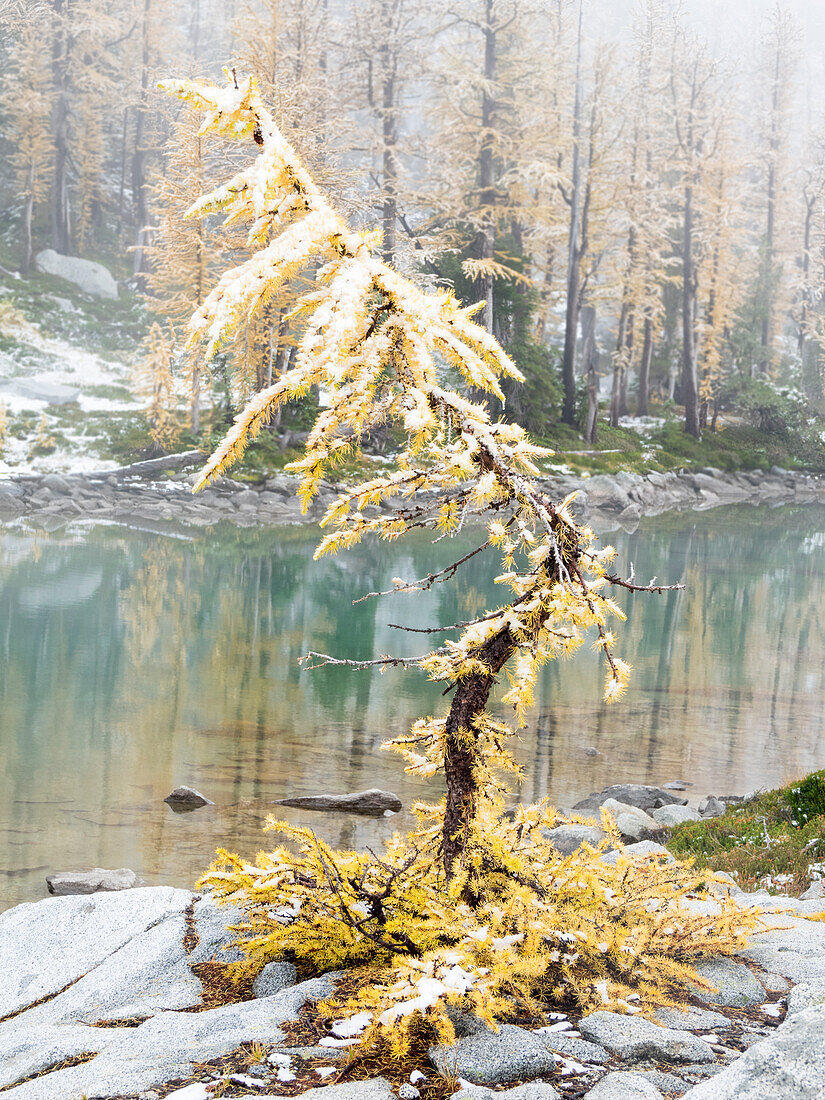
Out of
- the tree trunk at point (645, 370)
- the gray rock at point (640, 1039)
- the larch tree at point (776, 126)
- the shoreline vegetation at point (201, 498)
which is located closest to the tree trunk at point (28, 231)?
the shoreline vegetation at point (201, 498)

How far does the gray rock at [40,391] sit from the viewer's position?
31859mm

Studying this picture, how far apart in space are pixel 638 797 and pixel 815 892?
3.50m

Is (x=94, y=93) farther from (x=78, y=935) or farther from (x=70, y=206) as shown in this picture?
(x=78, y=935)

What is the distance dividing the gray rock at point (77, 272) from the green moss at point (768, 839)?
42019 mm

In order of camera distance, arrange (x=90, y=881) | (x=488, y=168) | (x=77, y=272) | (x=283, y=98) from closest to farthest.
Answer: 1. (x=90, y=881)
2. (x=283, y=98)
3. (x=488, y=168)
4. (x=77, y=272)

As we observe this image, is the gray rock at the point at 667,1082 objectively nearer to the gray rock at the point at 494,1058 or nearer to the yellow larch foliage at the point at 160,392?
the gray rock at the point at 494,1058

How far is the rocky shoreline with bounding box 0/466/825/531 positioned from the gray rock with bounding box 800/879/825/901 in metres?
17.3

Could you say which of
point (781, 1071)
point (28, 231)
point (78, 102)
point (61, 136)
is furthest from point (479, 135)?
point (781, 1071)

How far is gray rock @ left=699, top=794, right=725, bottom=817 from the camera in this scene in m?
8.72

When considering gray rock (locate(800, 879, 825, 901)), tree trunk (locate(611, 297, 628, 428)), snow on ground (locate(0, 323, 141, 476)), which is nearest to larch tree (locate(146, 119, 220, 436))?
snow on ground (locate(0, 323, 141, 476))

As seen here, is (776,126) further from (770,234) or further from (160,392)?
(160,392)

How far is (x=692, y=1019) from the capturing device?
3.37 meters

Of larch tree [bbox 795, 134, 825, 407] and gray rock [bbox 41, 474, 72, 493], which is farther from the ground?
larch tree [bbox 795, 134, 825, 407]

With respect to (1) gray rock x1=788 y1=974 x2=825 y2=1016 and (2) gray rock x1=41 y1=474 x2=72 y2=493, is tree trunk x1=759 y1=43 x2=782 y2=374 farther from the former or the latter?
(1) gray rock x1=788 y1=974 x2=825 y2=1016
